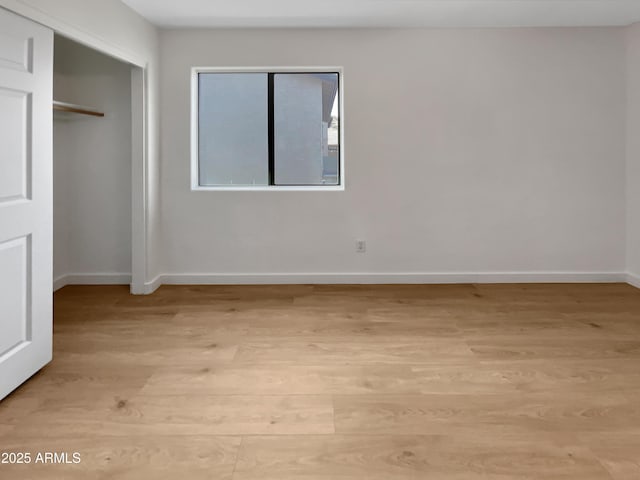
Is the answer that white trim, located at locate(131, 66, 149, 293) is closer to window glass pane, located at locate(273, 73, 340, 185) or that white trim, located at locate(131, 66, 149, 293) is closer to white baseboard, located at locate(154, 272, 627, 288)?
white baseboard, located at locate(154, 272, 627, 288)

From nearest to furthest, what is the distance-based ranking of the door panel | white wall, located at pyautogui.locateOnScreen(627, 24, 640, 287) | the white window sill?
the door panel < white wall, located at pyautogui.locateOnScreen(627, 24, 640, 287) < the white window sill

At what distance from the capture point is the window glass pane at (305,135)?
4.97 metres

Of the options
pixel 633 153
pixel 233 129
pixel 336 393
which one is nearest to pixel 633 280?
pixel 633 153

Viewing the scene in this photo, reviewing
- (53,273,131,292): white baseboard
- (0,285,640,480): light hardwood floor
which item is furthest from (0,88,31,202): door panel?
(53,273,131,292): white baseboard

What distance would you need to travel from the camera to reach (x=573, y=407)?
2.34 metres

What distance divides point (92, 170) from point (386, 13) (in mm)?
2903

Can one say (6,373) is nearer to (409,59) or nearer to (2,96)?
(2,96)

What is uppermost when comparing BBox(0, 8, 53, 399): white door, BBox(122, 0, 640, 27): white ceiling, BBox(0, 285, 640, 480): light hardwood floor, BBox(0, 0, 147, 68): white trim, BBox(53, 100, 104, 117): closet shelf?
BBox(122, 0, 640, 27): white ceiling

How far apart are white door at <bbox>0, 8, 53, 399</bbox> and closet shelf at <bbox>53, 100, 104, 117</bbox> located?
118 cm

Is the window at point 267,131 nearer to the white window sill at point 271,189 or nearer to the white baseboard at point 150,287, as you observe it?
the white window sill at point 271,189

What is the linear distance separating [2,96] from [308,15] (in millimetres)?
2635

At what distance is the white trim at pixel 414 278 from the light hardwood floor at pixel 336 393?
0.71 metres

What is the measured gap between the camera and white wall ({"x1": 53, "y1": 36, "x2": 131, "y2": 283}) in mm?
4684

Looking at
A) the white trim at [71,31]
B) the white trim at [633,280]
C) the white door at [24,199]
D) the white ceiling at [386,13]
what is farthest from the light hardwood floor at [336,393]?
the white ceiling at [386,13]
